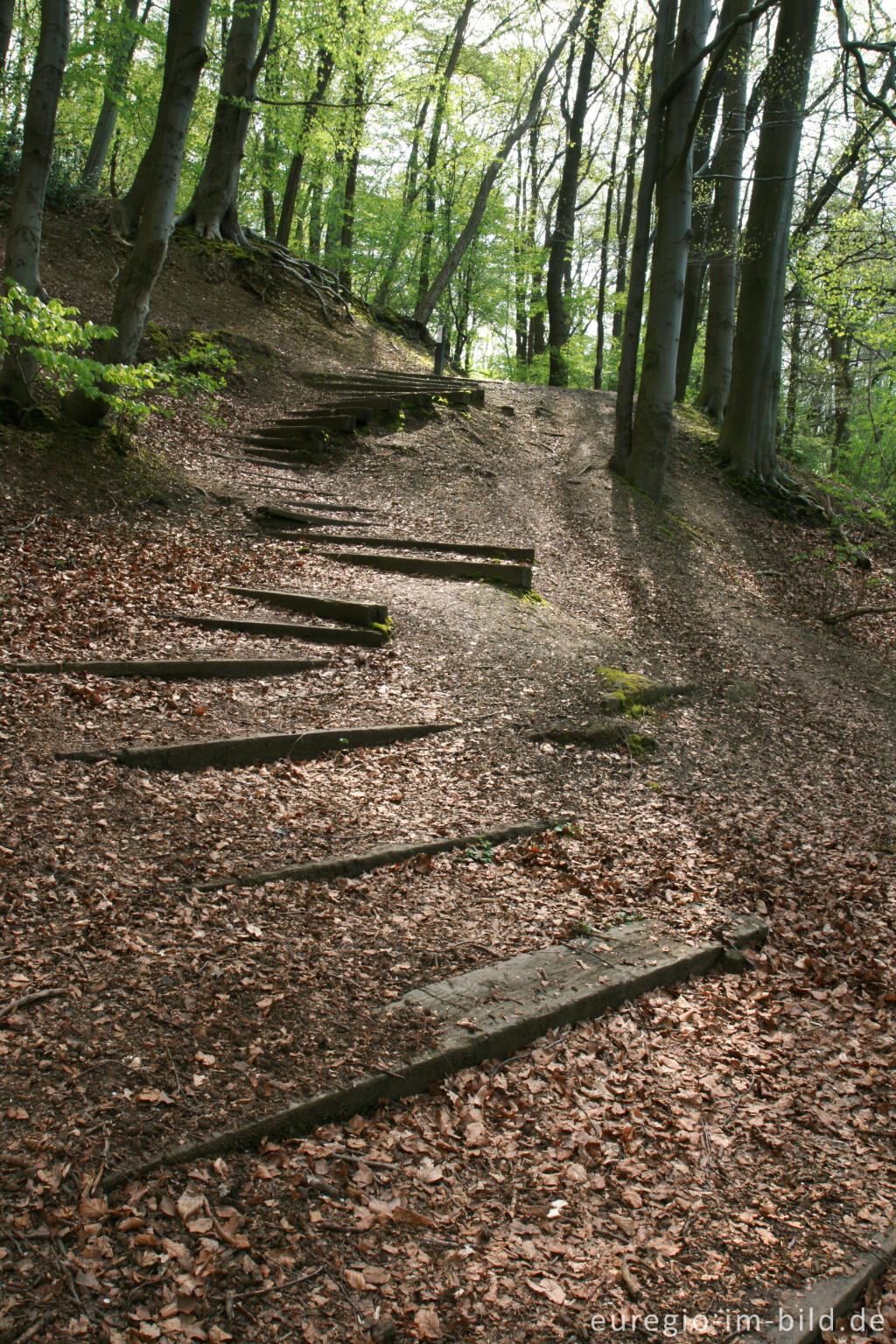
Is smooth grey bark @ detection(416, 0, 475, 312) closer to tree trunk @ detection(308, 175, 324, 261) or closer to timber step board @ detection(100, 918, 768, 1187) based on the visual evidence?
tree trunk @ detection(308, 175, 324, 261)

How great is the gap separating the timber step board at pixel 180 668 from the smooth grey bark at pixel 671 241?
666 cm

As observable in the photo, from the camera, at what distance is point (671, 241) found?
31.9 feet

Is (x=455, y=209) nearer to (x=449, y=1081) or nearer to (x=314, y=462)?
(x=314, y=462)

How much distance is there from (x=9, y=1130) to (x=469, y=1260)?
1314 mm

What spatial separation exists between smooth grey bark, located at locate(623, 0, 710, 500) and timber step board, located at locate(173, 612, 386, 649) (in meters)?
6.04

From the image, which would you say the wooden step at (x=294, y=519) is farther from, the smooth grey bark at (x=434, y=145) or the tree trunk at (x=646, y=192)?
the smooth grey bark at (x=434, y=145)

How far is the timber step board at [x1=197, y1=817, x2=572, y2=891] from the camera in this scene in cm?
346

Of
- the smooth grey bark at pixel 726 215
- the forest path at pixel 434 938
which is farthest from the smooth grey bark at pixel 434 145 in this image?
the forest path at pixel 434 938

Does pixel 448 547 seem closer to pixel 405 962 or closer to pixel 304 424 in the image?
pixel 304 424

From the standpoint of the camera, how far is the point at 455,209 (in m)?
23.2

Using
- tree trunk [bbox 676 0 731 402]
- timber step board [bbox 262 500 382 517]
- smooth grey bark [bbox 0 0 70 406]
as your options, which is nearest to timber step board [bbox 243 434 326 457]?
timber step board [bbox 262 500 382 517]

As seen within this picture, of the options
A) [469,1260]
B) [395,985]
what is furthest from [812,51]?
[469,1260]

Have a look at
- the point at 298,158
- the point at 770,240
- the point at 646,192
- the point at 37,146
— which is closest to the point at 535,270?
the point at 298,158

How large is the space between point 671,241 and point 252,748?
8539mm
